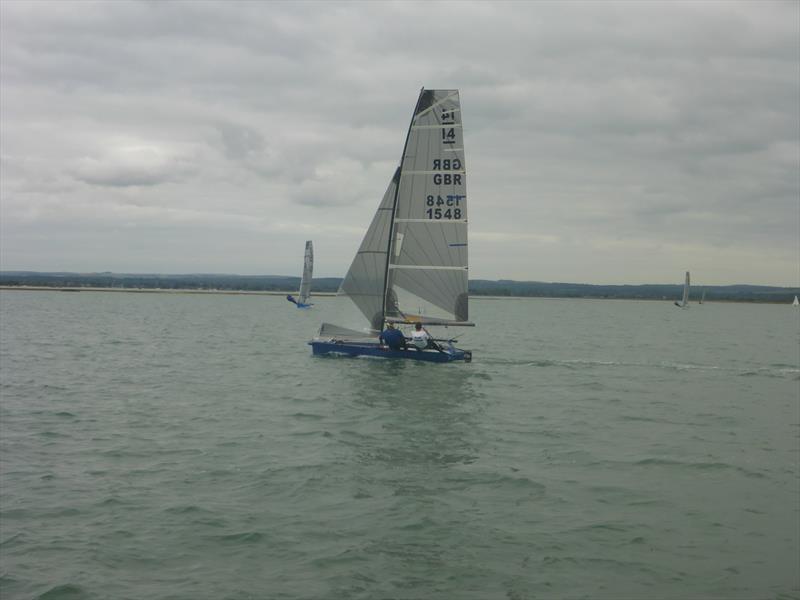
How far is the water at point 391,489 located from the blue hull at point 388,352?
7.36 feet

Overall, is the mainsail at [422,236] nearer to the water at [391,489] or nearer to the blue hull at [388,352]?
the blue hull at [388,352]

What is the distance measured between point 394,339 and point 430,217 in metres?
5.24

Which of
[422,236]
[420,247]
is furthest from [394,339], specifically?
[422,236]

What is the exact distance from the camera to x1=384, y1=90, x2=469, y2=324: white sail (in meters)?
30.6

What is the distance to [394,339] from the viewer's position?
30375 mm

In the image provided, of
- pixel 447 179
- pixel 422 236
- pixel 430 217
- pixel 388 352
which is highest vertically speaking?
pixel 447 179

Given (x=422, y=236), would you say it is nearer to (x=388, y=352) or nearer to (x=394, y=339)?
(x=394, y=339)

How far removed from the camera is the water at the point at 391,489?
958 centimetres

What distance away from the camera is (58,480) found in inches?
527

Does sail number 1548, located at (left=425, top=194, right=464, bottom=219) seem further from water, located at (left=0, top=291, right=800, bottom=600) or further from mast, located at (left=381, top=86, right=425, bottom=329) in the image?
water, located at (left=0, top=291, right=800, bottom=600)

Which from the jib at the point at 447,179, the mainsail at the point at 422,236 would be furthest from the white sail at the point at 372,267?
the jib at the point at 447,179

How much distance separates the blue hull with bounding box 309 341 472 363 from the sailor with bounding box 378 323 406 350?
0.23 metres

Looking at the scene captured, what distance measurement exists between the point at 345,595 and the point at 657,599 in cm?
373

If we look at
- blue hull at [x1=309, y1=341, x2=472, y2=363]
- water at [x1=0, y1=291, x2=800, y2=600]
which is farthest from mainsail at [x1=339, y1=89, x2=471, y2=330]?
water at [x1=0, y1=291, x2=800, y2=600]
